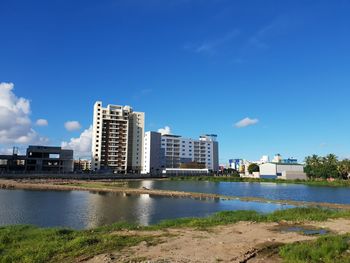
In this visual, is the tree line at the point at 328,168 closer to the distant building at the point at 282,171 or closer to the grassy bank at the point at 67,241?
the distant building at the point at 282,171

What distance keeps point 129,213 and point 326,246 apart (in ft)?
104

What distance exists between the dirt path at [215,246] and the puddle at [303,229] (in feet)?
2.29

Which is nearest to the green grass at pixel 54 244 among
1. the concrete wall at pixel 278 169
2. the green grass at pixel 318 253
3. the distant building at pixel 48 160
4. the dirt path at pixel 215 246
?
the dirt path at pixel 215 246

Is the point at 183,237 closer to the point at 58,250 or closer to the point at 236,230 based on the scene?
the point at 236,230

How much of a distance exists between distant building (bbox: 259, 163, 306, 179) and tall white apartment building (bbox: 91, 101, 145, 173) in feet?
256

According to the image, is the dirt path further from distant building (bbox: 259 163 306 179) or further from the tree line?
distant building (bbox: 259 163 306 179)

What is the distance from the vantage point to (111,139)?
18450 cm

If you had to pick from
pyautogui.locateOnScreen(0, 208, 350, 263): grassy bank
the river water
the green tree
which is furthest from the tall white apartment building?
pyautogui.locateOnScreen(0, 208, 350, 263): grassy bank

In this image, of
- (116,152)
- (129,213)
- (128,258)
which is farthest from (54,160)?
(128,258)

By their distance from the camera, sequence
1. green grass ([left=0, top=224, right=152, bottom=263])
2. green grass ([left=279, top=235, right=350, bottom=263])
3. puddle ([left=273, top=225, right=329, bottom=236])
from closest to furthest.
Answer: green grass ([left=279, top=235, right=350, bottom=263]) < green grass ([left=0, top=224, right=152, bottom=263]) < puddle ([left=273, top=225, right=329, bottom=236])

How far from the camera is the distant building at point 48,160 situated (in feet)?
507

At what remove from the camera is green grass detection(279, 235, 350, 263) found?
15.4 meters

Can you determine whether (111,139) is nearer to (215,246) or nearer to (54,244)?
(54,244)

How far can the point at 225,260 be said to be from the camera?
16.3 meters
